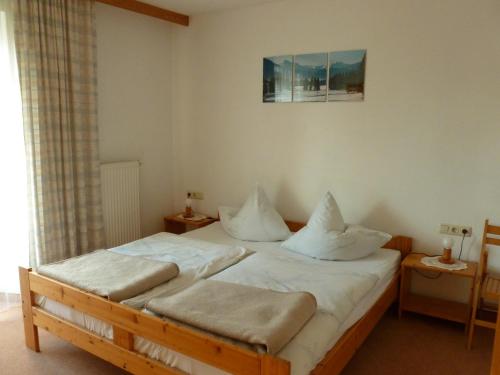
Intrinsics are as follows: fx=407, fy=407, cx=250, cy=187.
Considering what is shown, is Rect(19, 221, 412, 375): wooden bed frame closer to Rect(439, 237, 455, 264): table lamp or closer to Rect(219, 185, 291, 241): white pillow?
Rect(439, 237, 455, 264): table lamp

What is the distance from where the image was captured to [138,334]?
2.10 meters

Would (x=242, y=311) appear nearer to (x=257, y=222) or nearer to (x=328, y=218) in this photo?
(x=328, y=218)

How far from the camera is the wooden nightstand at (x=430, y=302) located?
3.03 metres

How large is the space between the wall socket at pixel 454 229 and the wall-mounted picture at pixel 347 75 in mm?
1273

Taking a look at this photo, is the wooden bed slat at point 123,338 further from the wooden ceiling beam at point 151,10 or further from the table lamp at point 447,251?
the wooden ceiling beam at point 151,10

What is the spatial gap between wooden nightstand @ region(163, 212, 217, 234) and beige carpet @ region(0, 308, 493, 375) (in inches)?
68.6

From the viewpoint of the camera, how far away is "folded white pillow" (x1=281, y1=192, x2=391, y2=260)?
3133 mm

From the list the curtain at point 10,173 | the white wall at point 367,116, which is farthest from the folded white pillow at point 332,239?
the curtain at point 10,173

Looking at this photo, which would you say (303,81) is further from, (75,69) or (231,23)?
(75,69)

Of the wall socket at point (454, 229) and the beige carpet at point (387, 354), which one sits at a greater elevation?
the wall socket at point (454, 229)

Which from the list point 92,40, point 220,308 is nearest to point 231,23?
point 92,40

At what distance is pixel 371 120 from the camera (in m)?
3.51

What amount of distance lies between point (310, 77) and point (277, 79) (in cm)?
35

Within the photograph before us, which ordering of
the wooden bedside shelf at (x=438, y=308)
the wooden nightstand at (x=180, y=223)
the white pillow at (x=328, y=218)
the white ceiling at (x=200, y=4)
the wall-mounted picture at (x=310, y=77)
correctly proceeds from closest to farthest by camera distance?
the wooden bedside shelf at (x=438, y=308) < the white pillow at (x=328, y=218) < the wall-mounted picture at (x=310, y=77) < the white ceiling at (x=200, y=4) < the wooden nightstand at (x=180, y=223)
